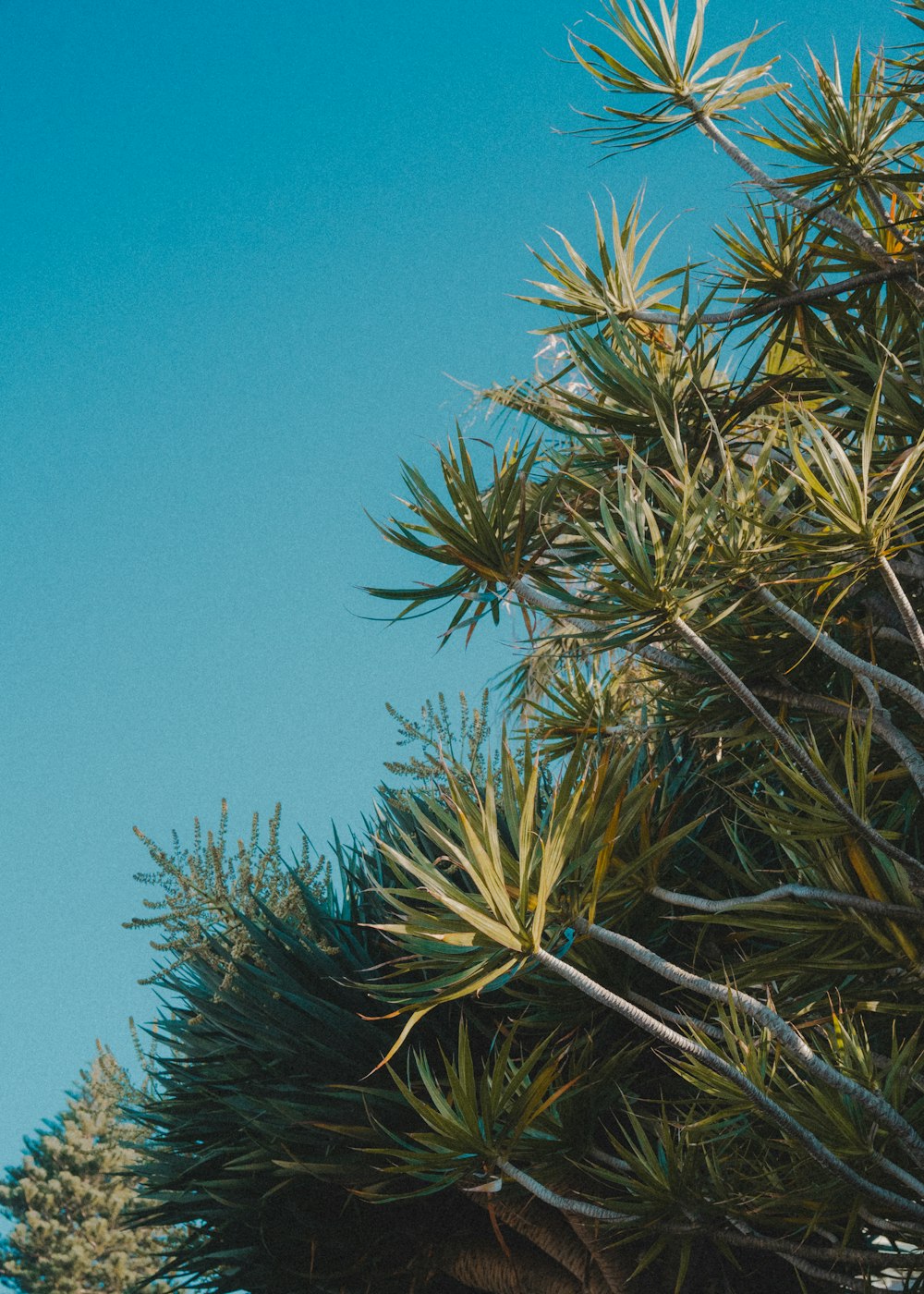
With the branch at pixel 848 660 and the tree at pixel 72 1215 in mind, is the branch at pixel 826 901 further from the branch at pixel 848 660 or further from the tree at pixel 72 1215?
the tree at pixel 72 1215

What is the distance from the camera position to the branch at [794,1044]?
2672 millimetres

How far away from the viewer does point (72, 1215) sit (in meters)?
15.8

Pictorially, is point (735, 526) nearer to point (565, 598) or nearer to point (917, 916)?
point (565, 598)

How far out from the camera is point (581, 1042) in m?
3.73

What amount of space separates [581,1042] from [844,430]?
2.20 m

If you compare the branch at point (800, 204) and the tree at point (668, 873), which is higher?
the branch at point (800, 204)

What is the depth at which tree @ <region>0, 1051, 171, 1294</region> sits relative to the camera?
14.9 m

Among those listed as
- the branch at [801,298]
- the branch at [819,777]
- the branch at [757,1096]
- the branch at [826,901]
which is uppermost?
the branch at [801,298]

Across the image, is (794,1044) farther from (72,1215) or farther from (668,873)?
(72,1215)

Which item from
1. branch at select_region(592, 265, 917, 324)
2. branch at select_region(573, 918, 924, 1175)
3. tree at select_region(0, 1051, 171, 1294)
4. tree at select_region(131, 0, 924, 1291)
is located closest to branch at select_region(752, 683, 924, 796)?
tree at select_region(131, 0, 924, 1291)

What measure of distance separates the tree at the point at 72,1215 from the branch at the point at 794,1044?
1306cm

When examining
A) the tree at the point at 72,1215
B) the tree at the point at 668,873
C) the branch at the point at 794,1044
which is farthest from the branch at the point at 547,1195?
the tree at the point at 72,1215

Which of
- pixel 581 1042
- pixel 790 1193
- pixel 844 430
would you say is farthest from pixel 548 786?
pixel 790 1193

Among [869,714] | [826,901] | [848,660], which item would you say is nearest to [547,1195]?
[826,901]
